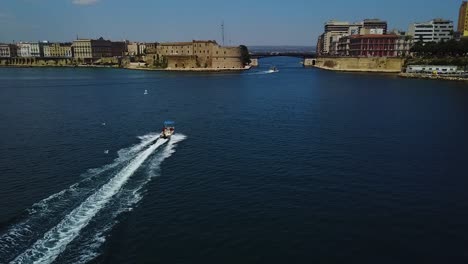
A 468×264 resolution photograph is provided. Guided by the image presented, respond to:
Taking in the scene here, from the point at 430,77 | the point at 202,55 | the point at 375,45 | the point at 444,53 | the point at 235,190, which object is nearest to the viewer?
the point at 235,190

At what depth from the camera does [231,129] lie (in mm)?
34062

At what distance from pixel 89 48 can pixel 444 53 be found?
442ft

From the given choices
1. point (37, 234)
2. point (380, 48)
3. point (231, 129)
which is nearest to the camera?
point (37, 234)

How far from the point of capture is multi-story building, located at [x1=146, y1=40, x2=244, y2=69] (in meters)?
123

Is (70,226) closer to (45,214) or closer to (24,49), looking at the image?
(45,214)

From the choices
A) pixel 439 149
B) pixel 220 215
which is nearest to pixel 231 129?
pixel 439 149

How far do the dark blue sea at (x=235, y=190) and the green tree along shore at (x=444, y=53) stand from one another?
196 feet

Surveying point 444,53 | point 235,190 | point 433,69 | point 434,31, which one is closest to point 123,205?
point 235,190

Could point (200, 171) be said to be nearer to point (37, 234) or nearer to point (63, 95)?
point (37, 234)

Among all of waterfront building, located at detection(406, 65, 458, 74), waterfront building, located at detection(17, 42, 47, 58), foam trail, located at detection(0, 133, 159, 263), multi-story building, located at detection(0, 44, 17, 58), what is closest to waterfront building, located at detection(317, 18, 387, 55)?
waterfront building, located at detection(406, 65, 458, 74)

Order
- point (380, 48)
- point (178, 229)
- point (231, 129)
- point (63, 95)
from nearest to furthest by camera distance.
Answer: point (178, 229), point (231, 129), point (63, 95), point (380, 48)

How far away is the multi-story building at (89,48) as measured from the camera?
172625mm

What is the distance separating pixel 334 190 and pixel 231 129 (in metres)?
15.9

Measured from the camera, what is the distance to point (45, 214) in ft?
52.0
